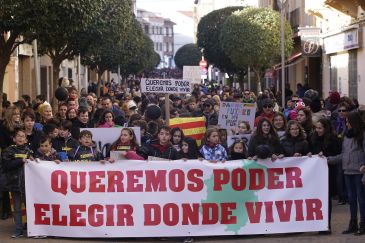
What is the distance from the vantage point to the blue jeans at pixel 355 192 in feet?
37.4

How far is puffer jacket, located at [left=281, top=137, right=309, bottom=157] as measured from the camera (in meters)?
12.2

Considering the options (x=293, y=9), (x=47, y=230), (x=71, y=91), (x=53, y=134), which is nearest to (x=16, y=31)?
(x=71, y=91)

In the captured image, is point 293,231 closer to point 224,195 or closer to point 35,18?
point 224,195

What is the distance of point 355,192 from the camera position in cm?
1156

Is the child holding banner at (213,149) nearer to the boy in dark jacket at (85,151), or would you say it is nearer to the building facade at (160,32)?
the boy in dark jacket at (85,151)

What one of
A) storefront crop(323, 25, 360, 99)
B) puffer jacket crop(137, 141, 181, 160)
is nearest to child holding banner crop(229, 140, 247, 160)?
puffer jacket crop(137, 141, 181, 160)

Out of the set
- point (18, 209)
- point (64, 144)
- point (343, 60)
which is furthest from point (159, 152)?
point (343, 60)

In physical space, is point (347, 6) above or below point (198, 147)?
above

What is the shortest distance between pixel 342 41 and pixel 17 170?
2117cm

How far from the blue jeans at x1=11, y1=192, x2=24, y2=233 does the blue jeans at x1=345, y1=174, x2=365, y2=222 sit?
4.30 m

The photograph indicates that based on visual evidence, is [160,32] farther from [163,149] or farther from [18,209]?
[18,209]

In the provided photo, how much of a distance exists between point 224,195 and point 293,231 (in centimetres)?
101

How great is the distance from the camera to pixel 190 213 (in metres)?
11.2

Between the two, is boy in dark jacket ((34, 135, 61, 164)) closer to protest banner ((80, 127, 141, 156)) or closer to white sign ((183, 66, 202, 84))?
protest banner ((80, 127, 141, 156))
